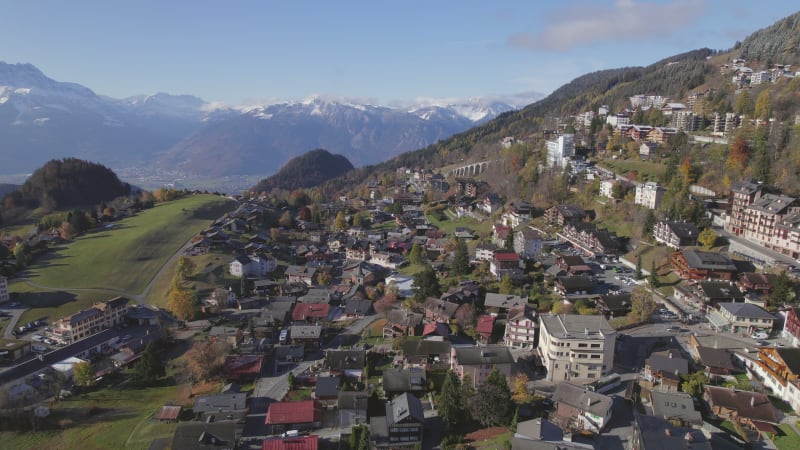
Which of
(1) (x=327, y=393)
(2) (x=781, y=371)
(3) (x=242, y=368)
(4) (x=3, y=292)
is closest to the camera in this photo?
(2) (x=781, y=371)

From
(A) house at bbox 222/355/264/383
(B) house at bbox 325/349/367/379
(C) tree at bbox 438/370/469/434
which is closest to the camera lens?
(C) tree at bbox 438/370/469/434

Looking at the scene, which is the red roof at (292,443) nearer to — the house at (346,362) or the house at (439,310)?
the house at (346,362)

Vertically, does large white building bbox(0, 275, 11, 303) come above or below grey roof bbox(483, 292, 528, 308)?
below

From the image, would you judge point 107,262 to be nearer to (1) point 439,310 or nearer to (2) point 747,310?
(1) point 439,310

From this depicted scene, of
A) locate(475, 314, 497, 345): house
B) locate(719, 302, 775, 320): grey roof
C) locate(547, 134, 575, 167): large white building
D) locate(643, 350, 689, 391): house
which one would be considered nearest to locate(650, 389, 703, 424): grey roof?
locate(643, 350, 689, 391): house

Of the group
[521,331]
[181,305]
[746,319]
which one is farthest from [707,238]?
[181,305]

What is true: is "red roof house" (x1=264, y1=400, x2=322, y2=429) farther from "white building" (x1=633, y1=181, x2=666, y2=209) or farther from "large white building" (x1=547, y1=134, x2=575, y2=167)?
"large white building" (x1=547, y1=134, x2=575, y2=167)
